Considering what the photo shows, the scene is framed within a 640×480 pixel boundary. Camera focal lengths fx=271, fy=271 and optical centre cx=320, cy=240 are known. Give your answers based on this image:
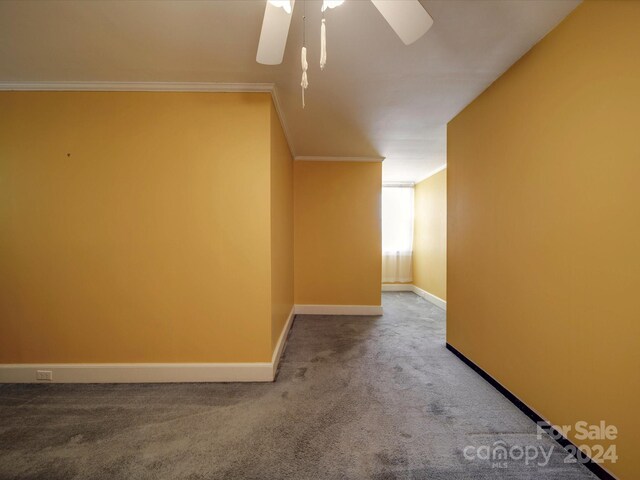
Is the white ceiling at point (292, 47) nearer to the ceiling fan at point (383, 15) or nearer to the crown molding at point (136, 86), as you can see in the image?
the crown molding at point (136, 86)

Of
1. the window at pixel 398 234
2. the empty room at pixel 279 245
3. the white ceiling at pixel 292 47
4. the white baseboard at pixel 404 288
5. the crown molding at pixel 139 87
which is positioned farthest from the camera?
the window at pixel 398 234

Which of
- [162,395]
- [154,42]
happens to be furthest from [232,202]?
[162,395]

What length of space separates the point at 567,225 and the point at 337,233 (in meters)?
3.08

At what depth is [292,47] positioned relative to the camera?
5.90 ft

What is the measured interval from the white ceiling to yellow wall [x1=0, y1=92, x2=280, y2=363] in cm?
29

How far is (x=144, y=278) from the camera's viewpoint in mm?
2299

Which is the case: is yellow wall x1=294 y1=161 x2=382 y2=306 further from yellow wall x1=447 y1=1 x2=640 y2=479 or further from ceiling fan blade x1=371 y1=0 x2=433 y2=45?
ceiling fan blade x1=371 y1=0 x2=433 y2=45

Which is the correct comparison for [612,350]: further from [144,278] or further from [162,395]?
[144,278]

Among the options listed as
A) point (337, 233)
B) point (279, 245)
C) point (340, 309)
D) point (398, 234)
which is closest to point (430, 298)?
point (398, 234)

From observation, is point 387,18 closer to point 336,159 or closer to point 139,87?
point 139,87

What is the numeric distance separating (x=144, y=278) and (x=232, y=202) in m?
0.98

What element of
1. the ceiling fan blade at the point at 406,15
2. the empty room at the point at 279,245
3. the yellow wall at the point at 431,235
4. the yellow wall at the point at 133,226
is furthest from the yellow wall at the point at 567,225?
the yellow wall at the point at 431,235

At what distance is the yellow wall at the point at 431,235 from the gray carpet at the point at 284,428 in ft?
8.80

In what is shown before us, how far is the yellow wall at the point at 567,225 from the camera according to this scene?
1.27 metres
